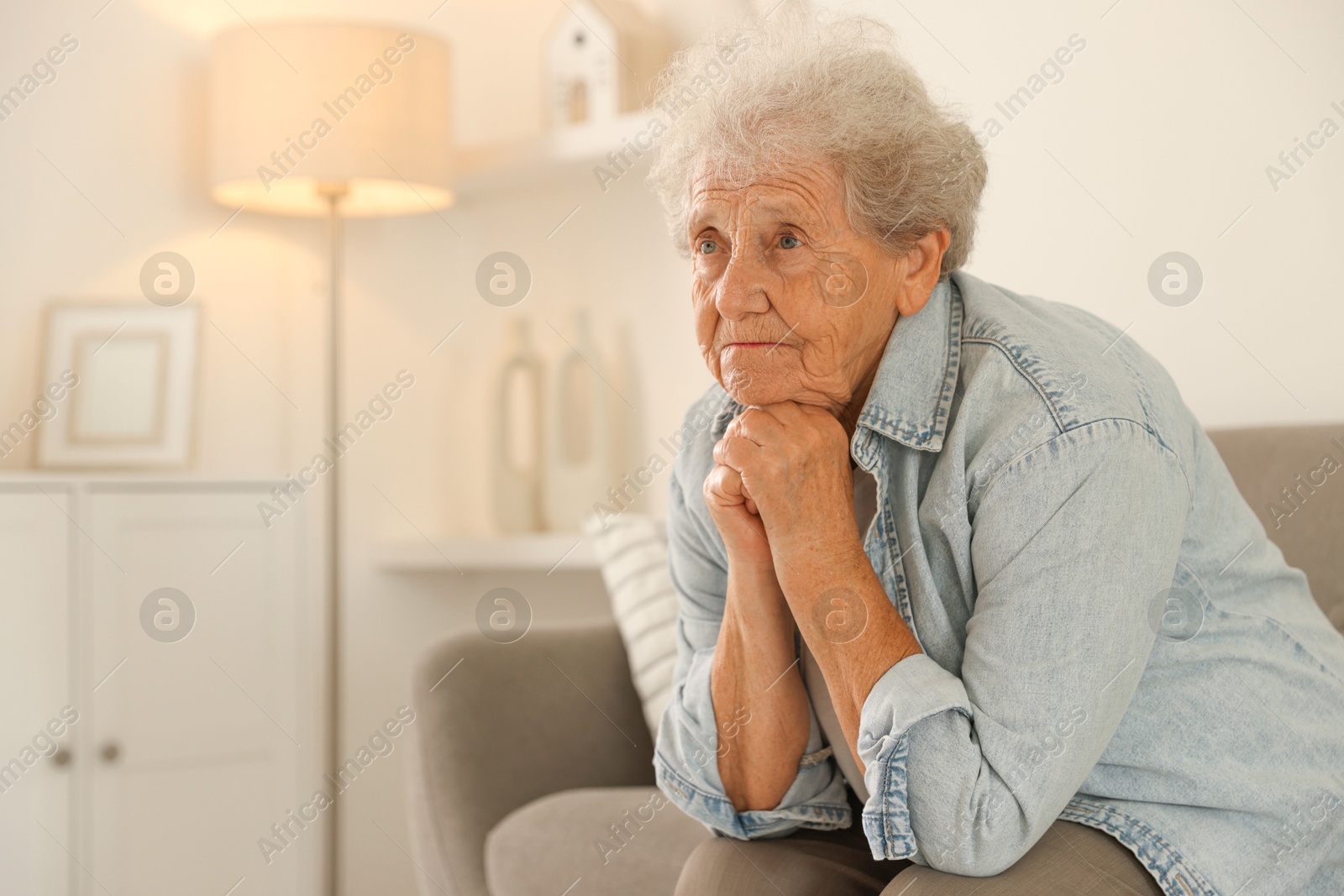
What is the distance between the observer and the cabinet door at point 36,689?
1701 mm

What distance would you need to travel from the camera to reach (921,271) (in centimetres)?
94

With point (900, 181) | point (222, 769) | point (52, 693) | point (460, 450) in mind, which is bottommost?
point (222, 769)

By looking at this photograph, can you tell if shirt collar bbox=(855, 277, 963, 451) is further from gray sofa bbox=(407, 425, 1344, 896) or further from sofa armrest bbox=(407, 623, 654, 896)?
sofa armrest bbox=(407, 623, 654, 896)

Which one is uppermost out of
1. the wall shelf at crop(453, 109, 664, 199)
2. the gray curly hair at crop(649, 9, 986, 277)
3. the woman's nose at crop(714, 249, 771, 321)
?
the wall shelf at crop(453, 109, 664, 199)

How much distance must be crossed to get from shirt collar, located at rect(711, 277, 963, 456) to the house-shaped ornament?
4.22ft

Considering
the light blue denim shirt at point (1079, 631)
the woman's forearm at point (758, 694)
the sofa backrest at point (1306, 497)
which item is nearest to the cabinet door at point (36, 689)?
the woman's forearm at point (758, 694)

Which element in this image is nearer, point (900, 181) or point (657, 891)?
point (900, 181)

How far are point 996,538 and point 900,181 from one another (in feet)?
1.00

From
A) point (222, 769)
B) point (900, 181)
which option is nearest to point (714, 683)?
point (900, 181)

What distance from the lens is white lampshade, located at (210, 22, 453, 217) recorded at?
6.83 ft

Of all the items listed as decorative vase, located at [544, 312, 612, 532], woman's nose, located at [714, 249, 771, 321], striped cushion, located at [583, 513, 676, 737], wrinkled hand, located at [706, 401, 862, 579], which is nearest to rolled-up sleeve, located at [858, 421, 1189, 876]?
wrinkled hand, located at [706, 401, 862, 579]

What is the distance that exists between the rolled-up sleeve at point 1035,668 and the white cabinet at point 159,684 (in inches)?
58.6

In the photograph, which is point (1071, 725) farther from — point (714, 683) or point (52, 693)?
point (52, 693)

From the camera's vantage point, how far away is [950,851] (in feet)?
2.52
